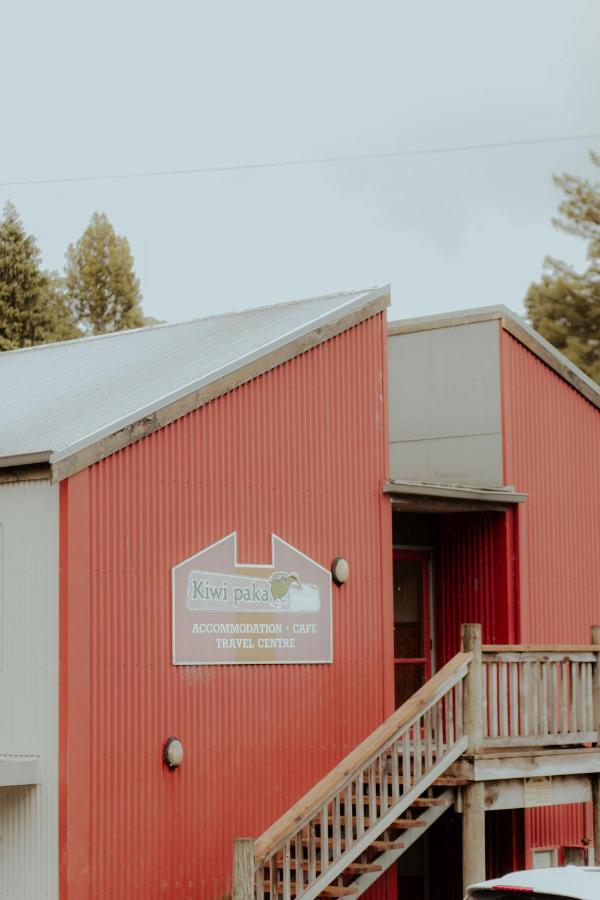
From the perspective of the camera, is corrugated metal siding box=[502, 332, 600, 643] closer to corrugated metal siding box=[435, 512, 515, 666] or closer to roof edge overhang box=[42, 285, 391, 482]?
corrugated metal siding box=[435, 512, 515, 666]

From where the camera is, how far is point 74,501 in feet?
49.1

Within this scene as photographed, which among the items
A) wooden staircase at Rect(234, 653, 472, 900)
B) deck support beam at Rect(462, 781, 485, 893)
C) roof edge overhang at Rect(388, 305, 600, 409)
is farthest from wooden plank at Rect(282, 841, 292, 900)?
roof edge overhang at Rect(388, 305, 600, 409)

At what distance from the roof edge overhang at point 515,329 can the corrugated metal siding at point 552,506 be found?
0.10 metres

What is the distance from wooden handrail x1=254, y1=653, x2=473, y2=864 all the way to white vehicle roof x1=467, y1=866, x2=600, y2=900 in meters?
3.89

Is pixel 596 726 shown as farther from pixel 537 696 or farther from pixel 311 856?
pixel 311 856

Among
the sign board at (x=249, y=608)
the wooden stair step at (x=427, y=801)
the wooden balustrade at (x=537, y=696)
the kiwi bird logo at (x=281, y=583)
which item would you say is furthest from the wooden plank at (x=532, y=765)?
the kiwi bird logo at (x=281, y=583)

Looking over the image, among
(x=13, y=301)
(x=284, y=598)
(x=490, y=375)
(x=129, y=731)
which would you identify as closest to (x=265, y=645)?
(x=284, y=598)

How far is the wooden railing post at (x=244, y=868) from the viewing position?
46.8ft

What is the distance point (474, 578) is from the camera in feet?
68.3

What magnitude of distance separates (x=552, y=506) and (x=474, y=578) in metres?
1.44

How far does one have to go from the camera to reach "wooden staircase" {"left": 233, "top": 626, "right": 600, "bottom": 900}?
595 inches

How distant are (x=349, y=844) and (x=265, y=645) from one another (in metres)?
2.34

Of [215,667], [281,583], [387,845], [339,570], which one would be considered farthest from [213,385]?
[387,845]

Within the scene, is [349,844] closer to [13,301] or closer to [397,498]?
[397,498]
